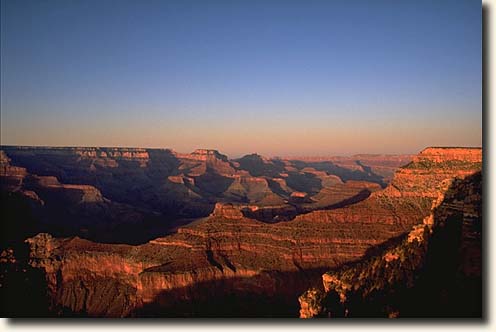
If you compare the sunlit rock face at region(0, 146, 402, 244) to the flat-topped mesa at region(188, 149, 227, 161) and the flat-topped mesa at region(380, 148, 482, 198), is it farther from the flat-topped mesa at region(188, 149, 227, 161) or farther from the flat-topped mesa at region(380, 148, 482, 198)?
the flat-topped mesa at region(380, 148, 482, 198)

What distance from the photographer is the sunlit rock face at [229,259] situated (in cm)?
2495

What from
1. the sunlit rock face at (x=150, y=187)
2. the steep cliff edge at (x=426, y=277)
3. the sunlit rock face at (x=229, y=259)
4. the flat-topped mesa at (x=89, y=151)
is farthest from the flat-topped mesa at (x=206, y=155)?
the steep cliff edge at (x=426, y=277)

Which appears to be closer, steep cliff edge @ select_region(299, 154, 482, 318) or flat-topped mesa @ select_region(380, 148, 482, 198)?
steep cliff edge @ select_region(299, 154, 482, 318)

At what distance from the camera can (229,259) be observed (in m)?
28.1

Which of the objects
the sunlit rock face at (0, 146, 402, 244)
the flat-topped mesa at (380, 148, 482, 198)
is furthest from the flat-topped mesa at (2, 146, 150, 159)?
the flat-topped mesa at (380, 148, 482, 198)

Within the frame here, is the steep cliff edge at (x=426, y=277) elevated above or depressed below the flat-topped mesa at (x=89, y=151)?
below

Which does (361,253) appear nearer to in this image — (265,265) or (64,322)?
(265,265)

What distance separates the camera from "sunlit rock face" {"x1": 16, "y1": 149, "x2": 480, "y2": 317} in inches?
982

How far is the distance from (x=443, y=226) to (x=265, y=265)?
15.3 metres

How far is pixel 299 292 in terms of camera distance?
2523 cm

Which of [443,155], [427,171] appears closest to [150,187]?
[427,171]

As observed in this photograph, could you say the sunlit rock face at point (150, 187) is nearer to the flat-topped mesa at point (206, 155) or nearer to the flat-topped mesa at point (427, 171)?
the flat-topped mesa at point (206, 155)

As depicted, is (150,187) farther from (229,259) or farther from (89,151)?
(229,259)

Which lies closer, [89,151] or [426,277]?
[426,277]
